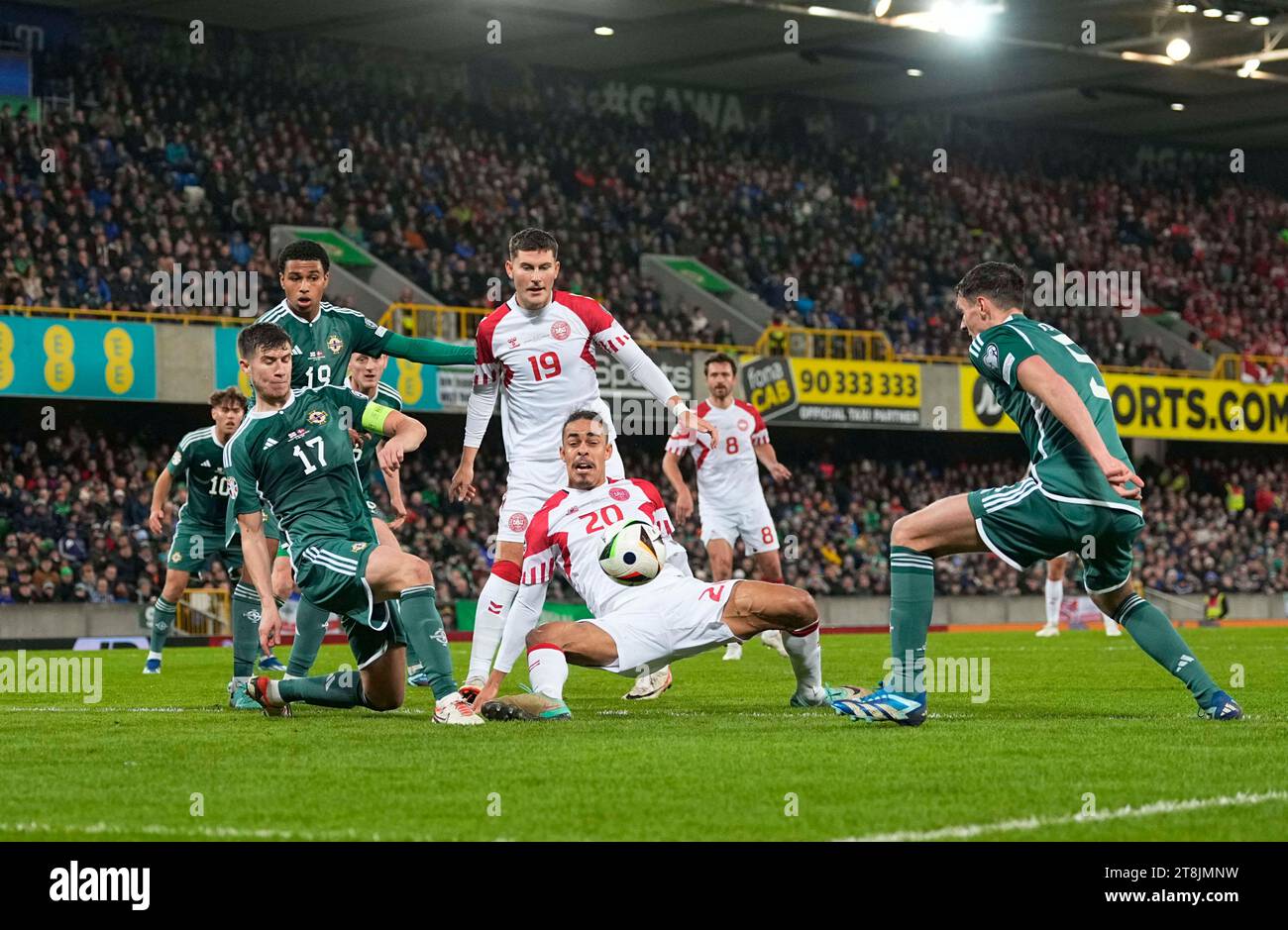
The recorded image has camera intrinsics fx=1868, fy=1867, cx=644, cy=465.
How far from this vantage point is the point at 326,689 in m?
9.68

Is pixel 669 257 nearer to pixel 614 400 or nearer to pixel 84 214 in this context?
pixel 614 400

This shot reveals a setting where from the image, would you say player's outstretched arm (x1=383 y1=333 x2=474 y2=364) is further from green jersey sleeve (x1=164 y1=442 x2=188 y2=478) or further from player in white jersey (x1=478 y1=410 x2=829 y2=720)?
green jersey sleeve (x1=164 y1=442 x2=188 y2=478)

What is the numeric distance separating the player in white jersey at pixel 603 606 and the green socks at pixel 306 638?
5.57ft

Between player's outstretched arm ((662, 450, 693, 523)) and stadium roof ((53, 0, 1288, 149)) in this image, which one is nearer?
player's outstretched arm ((662, 450, 693, 523))

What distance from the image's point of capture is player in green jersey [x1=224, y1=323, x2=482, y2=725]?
900 centimetres

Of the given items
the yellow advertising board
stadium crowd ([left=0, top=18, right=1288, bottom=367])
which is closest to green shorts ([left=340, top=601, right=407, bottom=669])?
stadium crowd ([left=0, top=18, right=1288, bottom=367])

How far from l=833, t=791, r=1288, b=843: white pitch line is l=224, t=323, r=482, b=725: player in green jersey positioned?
3.88 m

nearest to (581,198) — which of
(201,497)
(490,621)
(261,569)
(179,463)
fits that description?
(179,463)

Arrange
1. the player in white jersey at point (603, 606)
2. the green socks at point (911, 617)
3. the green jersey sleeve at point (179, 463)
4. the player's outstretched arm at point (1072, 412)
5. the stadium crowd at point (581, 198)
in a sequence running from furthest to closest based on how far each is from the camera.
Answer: the stadium crowd at point (581, 198) → the green jersey sleeve at point (179, 463) → the player in white jersey at point (603, 606) → the green socks at point (911, 617) → the player's outstretched arm at point (1072, 412)

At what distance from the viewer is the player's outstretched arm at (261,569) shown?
29.2ft

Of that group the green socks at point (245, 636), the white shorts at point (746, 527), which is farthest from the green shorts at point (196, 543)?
the white shorts at point (746, 527)

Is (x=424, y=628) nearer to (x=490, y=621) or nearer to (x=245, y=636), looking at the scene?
(x=490, y=621)

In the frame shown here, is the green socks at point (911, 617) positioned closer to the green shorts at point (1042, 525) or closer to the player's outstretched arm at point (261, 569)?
the green shorts at point (1042, 525)

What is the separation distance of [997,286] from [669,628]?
2276 millimetres
